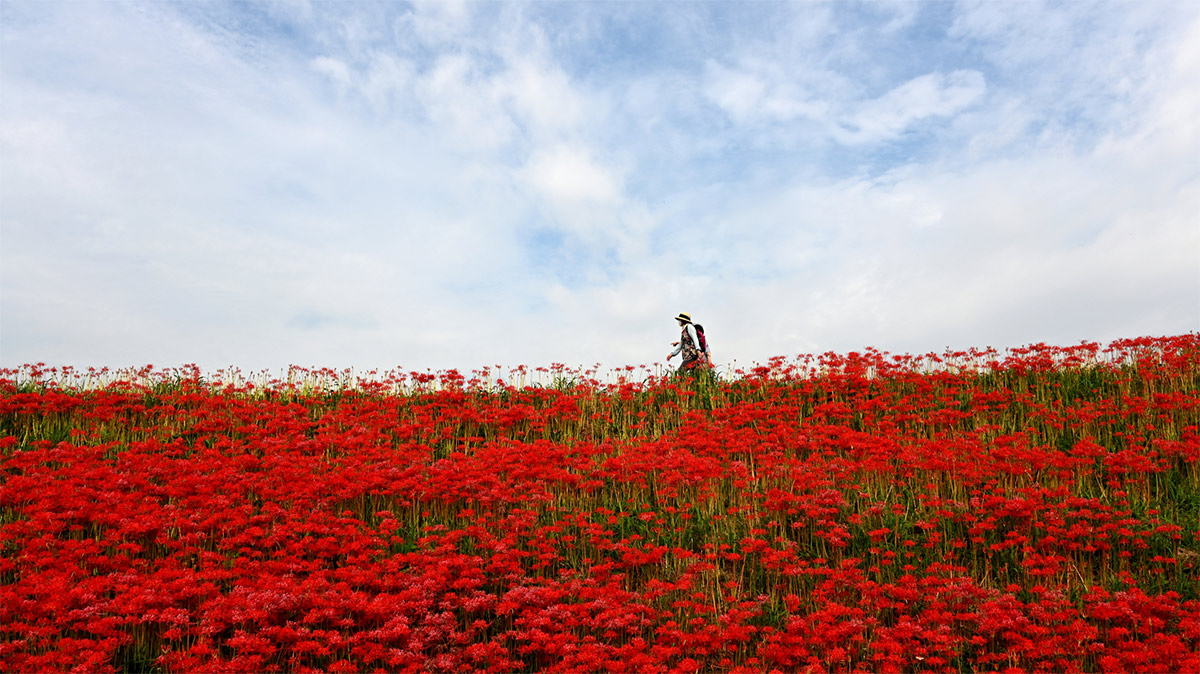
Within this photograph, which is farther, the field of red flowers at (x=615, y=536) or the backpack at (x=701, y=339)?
the backpack at (x=701, y=339)

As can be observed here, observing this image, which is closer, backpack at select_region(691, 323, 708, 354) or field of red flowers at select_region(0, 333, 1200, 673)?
field of red flowers at select_region(0, 333, 1200, 673)

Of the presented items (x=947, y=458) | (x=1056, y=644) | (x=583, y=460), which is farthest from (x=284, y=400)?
(x=1056, y=644)

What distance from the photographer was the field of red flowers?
20.8 ft

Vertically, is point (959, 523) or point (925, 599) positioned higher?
point (959, 523)

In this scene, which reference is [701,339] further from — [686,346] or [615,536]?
[615,536]

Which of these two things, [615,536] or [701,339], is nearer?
[615,536]

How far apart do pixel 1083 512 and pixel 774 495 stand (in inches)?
129

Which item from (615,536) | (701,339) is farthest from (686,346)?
(615,536)

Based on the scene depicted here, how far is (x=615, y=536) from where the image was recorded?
8.50 m

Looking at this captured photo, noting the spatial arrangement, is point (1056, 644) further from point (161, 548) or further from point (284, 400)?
point (284, 400)

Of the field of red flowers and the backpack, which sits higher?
the backpack

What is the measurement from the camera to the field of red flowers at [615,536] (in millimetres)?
6344

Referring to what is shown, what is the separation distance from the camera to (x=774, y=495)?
28.9ft

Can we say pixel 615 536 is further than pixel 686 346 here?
No
